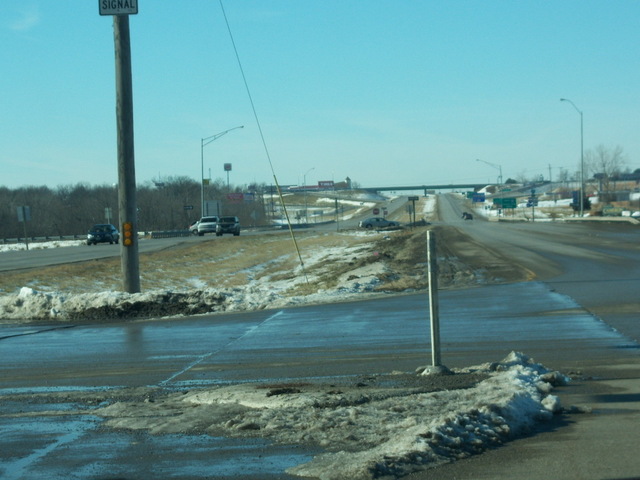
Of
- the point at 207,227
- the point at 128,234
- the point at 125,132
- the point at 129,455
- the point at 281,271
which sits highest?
the point at 125,132

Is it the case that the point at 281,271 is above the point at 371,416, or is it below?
below

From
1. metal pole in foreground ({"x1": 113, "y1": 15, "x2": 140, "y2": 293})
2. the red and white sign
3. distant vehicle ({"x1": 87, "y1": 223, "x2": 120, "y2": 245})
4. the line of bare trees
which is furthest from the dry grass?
the red and white sign

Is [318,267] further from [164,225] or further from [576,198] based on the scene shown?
[164,225]

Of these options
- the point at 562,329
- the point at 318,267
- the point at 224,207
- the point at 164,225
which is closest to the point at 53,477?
the point at 562,329

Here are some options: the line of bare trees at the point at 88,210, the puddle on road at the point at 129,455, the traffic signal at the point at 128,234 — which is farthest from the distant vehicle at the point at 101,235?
the puddle on road at the point at 129,455

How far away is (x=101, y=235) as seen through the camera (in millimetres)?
73062

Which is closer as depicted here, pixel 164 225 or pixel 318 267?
pixel 318 267

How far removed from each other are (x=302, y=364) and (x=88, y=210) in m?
133

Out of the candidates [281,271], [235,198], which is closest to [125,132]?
[281,271]

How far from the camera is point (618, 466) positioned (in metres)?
5.73

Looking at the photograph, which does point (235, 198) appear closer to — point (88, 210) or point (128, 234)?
point (88, 210)

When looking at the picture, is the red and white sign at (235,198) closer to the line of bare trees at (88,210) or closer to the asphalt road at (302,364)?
the line of bare trees at (88,210)

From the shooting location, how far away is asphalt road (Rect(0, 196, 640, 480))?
6.10m

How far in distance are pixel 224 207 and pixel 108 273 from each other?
11897 centimetres
